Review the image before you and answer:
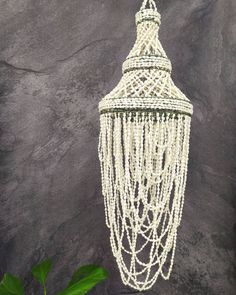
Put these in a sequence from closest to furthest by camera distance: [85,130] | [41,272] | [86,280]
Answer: [86,280], [41,272], [85,130]

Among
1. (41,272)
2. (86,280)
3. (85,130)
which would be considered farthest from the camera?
(85,130)

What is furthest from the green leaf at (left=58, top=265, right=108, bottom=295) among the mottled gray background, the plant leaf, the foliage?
the mottled gray background

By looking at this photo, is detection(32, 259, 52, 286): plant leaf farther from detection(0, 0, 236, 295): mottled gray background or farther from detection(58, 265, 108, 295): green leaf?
detection(0, 0, 236, 295): mottled gray background

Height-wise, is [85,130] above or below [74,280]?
above

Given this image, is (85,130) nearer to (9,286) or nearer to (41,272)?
(41,272)

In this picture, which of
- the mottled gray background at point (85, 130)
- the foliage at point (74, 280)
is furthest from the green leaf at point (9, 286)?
the mottled gray background at point (85, 130)

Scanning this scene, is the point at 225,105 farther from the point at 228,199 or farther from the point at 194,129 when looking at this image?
the point at 228,199

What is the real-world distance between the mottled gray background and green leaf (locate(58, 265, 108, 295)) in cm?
36

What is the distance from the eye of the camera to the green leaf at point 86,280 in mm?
1320

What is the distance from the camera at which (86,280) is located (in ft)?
4.49

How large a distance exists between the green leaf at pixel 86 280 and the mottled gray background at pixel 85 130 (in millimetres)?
360

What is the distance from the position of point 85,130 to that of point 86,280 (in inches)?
31.8

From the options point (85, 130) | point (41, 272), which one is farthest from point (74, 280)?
point (85, 130)

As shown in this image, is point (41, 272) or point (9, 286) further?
point (41, 272)
